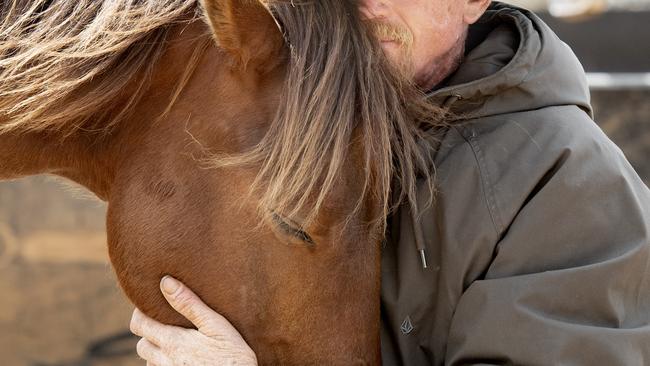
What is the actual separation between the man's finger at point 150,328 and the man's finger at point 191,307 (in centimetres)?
8

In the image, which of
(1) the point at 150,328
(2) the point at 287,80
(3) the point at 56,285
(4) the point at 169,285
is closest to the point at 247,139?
(2) the point at 287,80

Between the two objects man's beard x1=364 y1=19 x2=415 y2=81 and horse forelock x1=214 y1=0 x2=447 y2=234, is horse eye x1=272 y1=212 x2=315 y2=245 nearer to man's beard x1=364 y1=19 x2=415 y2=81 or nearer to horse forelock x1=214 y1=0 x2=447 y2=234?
horse forelock x1=214 y1=0 x2=447 y2=234

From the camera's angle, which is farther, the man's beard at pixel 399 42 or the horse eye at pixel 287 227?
the man's beard at pixel 399 42

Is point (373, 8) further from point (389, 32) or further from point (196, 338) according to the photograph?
point (196, 338)

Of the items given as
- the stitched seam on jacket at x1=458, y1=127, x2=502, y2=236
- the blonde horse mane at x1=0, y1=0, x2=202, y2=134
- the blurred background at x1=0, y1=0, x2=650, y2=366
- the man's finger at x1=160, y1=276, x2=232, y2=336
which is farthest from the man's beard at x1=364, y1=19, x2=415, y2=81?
the blurred background at x1=0, y1=0, x2=650, y2=366

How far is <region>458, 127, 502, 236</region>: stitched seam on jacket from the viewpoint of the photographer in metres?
1.83

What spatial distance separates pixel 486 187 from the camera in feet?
6.06

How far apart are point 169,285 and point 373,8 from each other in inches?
28.1

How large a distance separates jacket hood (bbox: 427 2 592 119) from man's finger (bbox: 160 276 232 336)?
0.65 meters

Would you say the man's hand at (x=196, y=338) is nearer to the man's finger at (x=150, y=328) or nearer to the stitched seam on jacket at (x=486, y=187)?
the man's finger at (x=150, y=328)

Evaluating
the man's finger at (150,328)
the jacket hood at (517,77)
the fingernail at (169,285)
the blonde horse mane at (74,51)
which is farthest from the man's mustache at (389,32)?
the man's finger at (150,328)

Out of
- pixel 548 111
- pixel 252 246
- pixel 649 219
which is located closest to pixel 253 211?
pixel 252 246

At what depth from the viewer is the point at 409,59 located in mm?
1937

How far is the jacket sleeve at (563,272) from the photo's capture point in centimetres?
173
